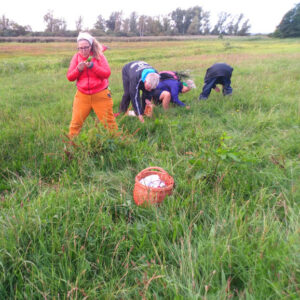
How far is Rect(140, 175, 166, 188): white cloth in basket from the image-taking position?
2.34 meters

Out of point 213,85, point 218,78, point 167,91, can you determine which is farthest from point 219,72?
point 167,91

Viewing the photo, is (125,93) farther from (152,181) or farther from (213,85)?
(152,181)

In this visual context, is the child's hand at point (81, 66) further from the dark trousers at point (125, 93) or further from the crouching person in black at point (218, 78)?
the crouching person in black at point (218, 78)

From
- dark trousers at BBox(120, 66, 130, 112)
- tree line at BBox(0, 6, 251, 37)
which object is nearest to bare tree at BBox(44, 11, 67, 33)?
tree line at BBox(0, 6, 251, 37)

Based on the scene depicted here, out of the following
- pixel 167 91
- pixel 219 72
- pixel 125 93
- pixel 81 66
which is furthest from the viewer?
pixel 219 72

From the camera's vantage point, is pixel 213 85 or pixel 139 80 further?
pixel 213 85

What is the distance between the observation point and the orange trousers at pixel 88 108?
151 inches

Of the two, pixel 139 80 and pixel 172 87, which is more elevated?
pixel 139 80

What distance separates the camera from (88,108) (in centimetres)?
394

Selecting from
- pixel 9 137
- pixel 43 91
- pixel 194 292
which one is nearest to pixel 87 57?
pixel 9 137

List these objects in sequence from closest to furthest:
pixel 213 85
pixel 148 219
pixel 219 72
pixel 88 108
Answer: pixel 148 219 < pixel 88 108 < pixel 219 72 < pixel 213 85

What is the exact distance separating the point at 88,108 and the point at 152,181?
215cm

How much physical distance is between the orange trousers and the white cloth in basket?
5.16 feet

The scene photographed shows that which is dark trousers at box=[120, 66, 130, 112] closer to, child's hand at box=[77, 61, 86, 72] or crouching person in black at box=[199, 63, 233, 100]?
child's hand at box=[77, 61, 86, 72]
